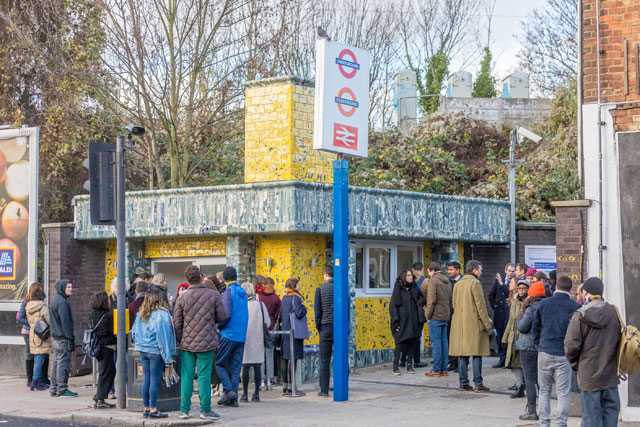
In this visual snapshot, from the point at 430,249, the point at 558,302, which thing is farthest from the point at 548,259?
the point at 558,302

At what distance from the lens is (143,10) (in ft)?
69.2

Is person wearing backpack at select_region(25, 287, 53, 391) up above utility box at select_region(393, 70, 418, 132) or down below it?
below

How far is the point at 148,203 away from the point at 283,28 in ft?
24.4

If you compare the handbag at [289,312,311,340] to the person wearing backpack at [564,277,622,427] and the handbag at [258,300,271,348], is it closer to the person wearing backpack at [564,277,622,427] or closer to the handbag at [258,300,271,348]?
the handbag at [258,300,271,348]

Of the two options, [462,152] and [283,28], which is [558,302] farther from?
[462,152]

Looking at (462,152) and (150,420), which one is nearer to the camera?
(150,420)

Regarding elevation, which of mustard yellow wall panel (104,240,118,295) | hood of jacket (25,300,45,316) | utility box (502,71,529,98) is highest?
utility box (502,71,529,98)

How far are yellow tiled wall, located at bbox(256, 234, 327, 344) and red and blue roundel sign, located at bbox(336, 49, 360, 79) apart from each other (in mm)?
3286

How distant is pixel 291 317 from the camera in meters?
13.5

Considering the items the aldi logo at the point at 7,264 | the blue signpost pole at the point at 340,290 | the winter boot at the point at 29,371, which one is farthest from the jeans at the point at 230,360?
the aldi logo at the point at 7,264

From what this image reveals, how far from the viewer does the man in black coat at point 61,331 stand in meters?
13.9

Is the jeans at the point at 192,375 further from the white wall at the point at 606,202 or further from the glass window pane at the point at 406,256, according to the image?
the glass window pane at the point at 406,256

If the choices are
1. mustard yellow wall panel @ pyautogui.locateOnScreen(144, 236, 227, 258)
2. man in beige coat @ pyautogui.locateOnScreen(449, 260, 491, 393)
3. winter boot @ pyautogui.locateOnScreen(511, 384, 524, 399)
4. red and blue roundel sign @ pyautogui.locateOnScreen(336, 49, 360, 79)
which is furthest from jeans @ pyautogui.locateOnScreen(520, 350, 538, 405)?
mustard yellow wall panel @ pyautogui.locateOnScreen(144, 236, 227, 258)

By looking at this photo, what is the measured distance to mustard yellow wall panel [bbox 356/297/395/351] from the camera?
16.6 m
